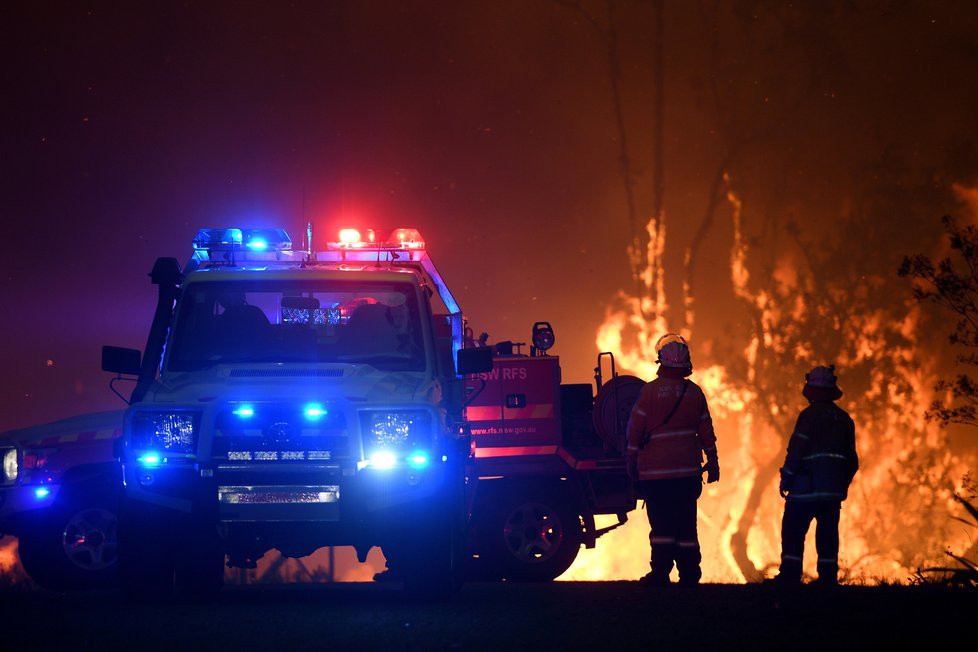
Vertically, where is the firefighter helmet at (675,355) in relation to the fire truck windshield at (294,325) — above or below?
below

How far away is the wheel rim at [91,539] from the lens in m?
12.7

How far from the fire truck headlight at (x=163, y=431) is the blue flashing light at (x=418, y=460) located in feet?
4.81

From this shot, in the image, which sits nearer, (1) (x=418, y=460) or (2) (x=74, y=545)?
(1) (x=418, y=460)

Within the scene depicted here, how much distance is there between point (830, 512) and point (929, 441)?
59.1 meters

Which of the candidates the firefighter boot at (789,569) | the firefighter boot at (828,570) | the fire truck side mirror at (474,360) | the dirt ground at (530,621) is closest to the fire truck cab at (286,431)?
the fire truck side mirror at (474,360)

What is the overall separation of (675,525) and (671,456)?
0.56 meters

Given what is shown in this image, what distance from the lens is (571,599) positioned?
1058cm

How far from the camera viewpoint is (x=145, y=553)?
10.2 meters

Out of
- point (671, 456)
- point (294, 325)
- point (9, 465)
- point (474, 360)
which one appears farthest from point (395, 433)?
point (9, 465)

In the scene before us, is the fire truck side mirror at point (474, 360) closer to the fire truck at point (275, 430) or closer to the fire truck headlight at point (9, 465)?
the fire truck at point (275, 430)

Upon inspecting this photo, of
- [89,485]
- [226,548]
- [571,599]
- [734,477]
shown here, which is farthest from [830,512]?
[734,477]

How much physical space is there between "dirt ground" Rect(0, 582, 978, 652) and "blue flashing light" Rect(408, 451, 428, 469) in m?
0.96

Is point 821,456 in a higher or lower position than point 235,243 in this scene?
lower

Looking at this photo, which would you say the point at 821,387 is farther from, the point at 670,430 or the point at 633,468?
the point at 633,468
